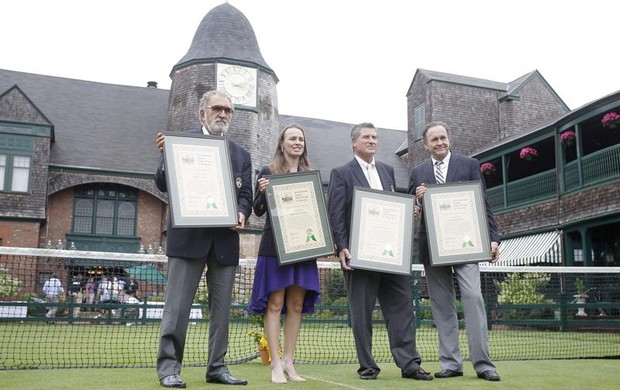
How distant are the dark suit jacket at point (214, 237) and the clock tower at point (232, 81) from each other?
24.8 m

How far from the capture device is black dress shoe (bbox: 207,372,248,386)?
17.1 feet

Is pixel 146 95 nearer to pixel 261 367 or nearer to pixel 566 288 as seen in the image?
pixel 566 288

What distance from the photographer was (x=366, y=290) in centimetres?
585

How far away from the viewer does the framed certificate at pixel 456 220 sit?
19.6ft

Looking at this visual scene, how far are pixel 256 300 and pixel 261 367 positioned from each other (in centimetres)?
194

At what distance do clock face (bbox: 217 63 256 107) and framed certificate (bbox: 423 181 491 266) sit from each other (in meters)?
25.3

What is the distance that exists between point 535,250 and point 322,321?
39.7 feet

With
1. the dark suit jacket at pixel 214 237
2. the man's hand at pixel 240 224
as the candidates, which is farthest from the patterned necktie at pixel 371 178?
the man's hand at pixel 240 224

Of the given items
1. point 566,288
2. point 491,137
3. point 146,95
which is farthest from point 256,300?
point 146,95

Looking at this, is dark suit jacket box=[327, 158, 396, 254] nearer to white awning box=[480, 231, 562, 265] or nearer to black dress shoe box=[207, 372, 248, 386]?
black dress shoe box=[207, 372, 248, 386]

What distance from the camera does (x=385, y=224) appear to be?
5.84 meters

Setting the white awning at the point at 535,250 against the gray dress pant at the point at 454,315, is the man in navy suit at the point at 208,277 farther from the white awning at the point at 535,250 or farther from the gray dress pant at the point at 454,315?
the white awning at the point at 535,250

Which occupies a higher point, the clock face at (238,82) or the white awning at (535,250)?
the clock face at (238,82)

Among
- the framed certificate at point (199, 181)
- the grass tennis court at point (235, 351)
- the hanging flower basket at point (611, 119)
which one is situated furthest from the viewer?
the hanging flower basket at point (611, 119)
